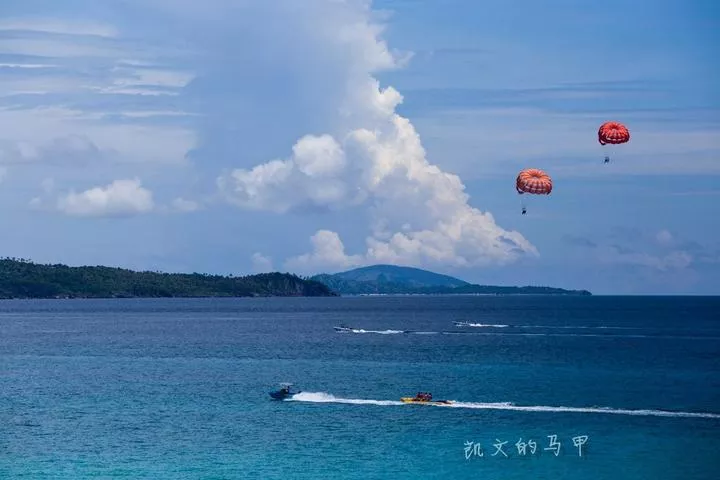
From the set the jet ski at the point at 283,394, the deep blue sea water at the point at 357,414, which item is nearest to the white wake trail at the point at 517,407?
the deep blue sea water at the point at 357,414

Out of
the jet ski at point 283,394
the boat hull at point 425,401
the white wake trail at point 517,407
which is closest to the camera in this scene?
the white wake trail at point 517,407

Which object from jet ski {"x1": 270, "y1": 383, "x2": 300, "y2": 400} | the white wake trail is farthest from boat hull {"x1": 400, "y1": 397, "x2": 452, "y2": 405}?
jet ski {"x1": 270, "y1": 383, "x2": 300, "y2": 400}

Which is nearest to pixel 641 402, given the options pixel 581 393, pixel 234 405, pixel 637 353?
pixel 581 393

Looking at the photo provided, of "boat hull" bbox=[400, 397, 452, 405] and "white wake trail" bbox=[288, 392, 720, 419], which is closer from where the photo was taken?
"white wake trail" bbox=[288, 392, 720, 419]

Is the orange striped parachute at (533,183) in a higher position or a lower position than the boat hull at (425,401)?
higher

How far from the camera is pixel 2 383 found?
10675 cm

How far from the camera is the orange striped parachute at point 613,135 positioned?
88938mm

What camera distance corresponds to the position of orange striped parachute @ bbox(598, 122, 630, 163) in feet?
292

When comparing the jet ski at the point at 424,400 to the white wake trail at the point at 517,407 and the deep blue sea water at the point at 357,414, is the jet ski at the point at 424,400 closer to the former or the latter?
the white wake trail at the point at 517,407

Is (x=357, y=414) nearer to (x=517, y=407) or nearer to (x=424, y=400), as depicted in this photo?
(x=424, y=400)

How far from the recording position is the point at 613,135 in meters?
89.4

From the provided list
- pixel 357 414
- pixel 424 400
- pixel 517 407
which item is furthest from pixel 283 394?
pixel 517 407

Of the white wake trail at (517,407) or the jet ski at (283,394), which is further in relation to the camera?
A: the jet ski at (283,394)

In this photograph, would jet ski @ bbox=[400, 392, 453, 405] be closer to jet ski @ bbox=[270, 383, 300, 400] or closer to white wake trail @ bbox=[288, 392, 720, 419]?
white wake trail @ bbox=[288, 392, 720, 419]
